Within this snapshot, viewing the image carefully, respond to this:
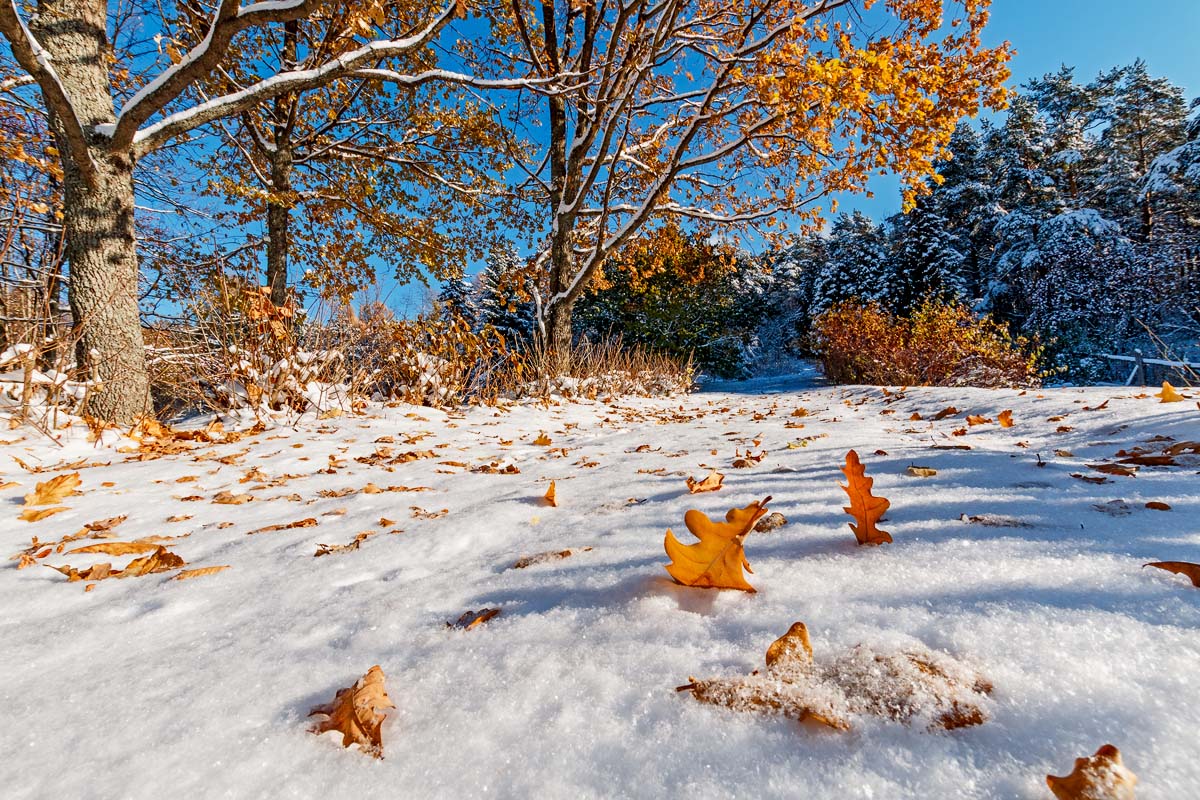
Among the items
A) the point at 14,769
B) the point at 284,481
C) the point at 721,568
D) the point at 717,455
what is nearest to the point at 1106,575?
the point at 721,568

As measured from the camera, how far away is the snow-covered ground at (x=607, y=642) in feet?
1.52

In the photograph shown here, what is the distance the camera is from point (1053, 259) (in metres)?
16.4

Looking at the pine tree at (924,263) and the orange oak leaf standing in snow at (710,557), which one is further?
the pine tree at (924,263)

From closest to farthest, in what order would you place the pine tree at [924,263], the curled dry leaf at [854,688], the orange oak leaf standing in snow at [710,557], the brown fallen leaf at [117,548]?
the curled dry leaf at [854,688], the orange oak leaf standing in snow at [710,557], the brown fallen leaf at [117,548], the pine tree at [924,263]

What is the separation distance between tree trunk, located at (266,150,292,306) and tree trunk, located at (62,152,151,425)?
333 centimetres

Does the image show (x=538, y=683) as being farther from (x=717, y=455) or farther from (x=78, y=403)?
(x=78, y=403)

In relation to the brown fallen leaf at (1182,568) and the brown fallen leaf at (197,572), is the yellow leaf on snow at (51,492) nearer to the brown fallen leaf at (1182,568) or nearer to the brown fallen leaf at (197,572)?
the brown fallen leaf at (197,572)

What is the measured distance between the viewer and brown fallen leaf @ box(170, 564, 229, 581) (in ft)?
3.73

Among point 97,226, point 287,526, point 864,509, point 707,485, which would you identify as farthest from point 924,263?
point 287,526

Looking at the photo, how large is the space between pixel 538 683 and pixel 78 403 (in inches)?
168

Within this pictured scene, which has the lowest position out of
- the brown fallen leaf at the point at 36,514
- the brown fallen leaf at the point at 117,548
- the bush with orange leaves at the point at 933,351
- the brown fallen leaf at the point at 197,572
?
the brown fallen leaf at the point at 36,514

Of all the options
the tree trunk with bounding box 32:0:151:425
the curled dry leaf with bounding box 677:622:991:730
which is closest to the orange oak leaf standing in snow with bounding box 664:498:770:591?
the curled dry leaf with bounding box 677:622:991:730

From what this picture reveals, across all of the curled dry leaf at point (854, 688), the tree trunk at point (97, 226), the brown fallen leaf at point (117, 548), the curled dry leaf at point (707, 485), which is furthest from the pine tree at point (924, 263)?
the brown fallen leaf at point (117, 548)

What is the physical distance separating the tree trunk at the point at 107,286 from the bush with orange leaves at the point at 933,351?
408 inches
